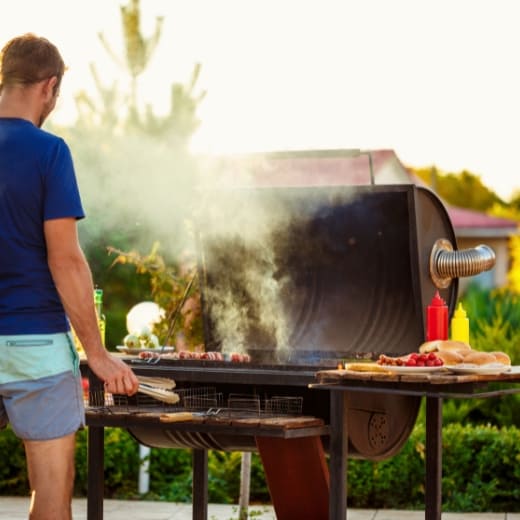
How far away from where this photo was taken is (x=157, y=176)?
6.87 metres

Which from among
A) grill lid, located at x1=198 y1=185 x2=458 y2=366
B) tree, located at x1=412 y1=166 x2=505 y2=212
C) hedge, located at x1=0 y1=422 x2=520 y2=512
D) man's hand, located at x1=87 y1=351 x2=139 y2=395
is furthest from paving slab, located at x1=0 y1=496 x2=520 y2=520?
tree, located at x1=412 y1=166 x2=505 y2=212

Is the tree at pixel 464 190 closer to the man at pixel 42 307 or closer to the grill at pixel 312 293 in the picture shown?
the grill at pixel 312 293

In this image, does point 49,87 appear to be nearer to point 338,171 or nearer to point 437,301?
point 437,301

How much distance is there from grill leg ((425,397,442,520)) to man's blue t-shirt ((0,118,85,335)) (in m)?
2.06

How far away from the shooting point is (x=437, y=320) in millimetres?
4980

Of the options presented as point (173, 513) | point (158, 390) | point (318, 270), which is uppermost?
point (318, 270)

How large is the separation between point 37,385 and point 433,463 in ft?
7.03

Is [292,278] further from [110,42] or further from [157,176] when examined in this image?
[110,42]

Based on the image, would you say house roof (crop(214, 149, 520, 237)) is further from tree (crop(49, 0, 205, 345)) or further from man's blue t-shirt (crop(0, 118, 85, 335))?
man's blue t-shirt (crop(0, 118, 85, 335))

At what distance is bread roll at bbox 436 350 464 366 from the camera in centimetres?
445

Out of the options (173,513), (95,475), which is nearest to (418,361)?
(95,475)

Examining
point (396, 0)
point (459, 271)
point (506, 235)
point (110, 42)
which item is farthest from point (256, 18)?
point (506, 235)

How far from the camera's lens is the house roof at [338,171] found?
604 cm

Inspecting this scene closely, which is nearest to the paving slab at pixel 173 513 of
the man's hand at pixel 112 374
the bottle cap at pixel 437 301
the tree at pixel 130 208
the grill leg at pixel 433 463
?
the tree at pixel 130 208
